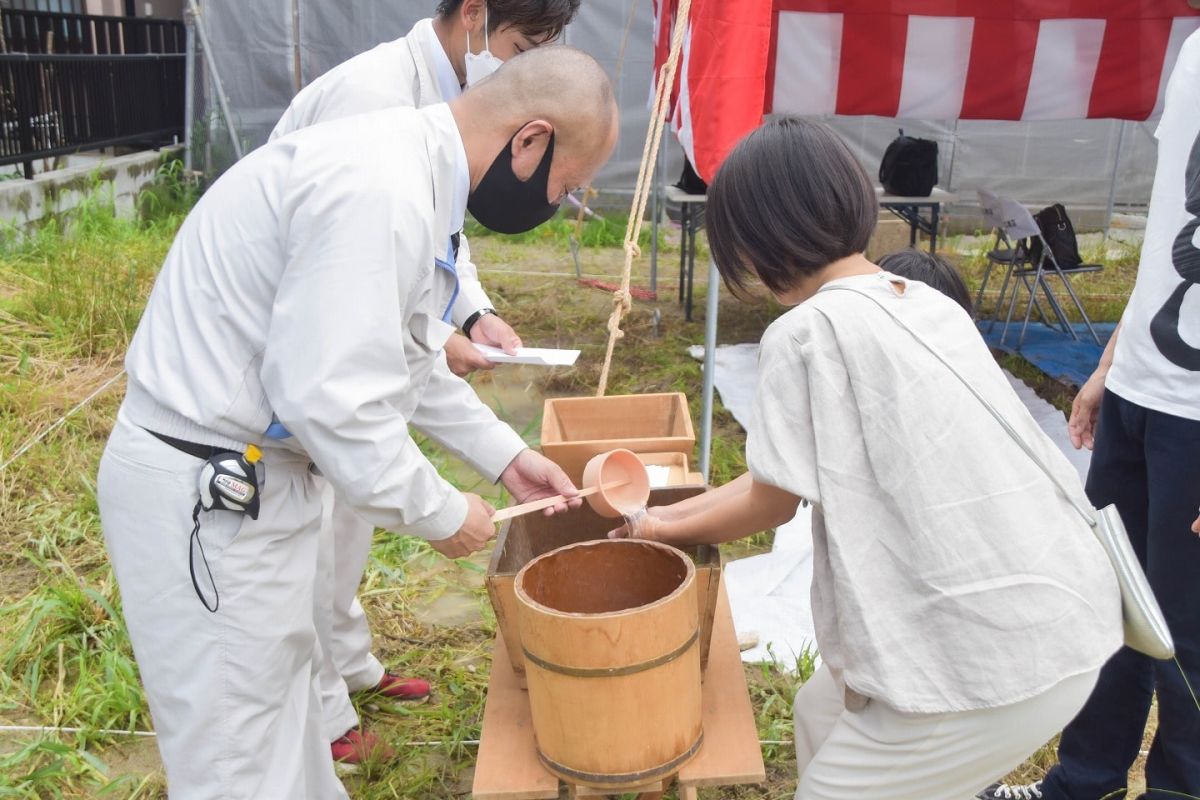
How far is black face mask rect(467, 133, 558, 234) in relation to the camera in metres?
1.69

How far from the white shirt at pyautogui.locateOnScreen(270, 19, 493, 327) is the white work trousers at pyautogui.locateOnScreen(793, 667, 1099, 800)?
52.6 inches

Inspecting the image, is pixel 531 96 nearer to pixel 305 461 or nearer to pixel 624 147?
pixel 305 461

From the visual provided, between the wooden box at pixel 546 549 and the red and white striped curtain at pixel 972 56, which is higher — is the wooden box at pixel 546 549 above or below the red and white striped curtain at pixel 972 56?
below

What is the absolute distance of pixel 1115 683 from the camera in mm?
2098

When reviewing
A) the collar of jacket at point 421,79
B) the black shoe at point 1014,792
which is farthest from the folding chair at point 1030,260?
the collar of jacket at point 421,79

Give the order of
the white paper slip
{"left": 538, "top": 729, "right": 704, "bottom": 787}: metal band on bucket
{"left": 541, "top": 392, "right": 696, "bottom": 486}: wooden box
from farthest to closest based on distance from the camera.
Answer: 1. {"left": 541, "top": 392, "right": 696, "bottom": 486}: wooden box
2. the white paper slip
3. {"left": 538, "top": 729, "right": 704, "bottom": 787}: metal band on bucket

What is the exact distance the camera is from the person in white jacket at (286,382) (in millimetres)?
1420

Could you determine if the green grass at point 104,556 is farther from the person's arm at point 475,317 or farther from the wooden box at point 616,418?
the person's arm at point 475,317

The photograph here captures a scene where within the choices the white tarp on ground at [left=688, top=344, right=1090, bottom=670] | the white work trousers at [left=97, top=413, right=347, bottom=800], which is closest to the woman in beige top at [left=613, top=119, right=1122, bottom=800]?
the white work trousers at [left=97, top=413, right=347, bottom=800]

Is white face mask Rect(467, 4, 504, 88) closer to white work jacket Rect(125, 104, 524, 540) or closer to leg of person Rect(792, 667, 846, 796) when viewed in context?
white work jacket Rect(125, 104, 524, 540)

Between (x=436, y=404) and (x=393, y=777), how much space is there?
1.00m

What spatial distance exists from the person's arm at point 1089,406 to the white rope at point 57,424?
3.73 meters

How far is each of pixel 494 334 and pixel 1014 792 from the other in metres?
1.71

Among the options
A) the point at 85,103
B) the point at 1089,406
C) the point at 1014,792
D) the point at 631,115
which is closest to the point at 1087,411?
the point at 1089,406
